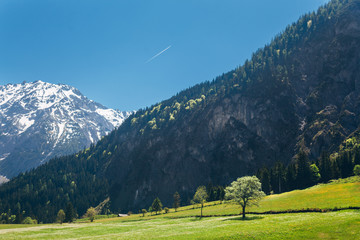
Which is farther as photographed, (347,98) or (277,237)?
(347,98)

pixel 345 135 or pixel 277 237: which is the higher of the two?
pixel 345 135

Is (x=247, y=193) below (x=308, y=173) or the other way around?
below

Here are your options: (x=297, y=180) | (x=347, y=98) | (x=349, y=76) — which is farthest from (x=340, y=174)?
(x=349, y=76)

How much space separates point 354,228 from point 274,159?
175m

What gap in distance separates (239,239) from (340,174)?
3952 inches

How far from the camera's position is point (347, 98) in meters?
183

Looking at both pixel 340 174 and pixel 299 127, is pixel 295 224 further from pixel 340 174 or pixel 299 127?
pixel 299 127

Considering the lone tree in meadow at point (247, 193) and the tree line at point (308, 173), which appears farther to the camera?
the tree line at point (308, 173)

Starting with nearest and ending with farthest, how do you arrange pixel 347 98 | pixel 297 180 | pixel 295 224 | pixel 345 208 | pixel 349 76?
pixel 295 224 < pixel 345 208 < pixel 297 180 < pixel 347 98 < pixel 349 76

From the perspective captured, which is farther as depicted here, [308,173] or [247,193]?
[308,173]

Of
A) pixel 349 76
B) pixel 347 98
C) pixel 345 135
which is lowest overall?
pixel 345 135

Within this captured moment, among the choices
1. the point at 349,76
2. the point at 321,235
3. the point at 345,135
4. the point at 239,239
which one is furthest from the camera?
the point at 349,76

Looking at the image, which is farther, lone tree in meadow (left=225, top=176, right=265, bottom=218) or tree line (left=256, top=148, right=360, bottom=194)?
tree line (left=256, top=148, right=360, bottom=194)

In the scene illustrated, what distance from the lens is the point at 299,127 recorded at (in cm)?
19912
